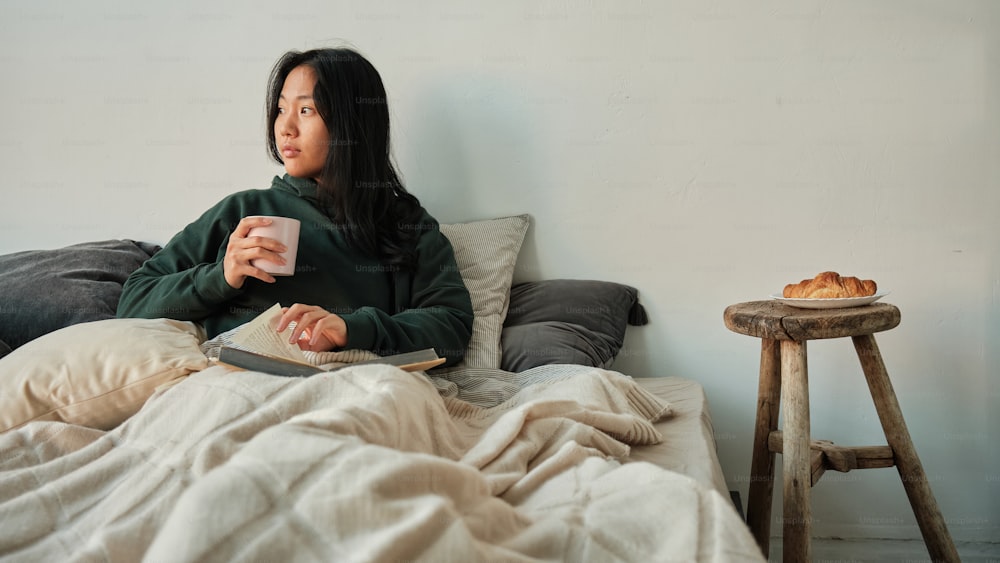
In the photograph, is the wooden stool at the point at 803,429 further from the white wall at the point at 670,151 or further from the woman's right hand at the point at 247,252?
the woman's right hand at the point at 247,252

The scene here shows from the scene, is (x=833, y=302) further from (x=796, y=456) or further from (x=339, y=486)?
(x=339, y=486)

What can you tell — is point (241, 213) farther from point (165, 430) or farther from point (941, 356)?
point (941, 356)

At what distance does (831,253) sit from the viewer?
1749 millimetres

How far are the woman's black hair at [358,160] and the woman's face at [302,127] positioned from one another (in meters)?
0.02

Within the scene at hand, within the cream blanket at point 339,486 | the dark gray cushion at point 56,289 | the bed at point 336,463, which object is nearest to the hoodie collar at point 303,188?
the bed at point 336,463

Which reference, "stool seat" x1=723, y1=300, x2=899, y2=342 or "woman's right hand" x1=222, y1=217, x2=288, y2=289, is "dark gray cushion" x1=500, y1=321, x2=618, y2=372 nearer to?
"stool seat" x1=723, y1=300, x2=899, y2=342

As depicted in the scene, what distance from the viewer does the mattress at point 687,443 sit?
107 centimetres

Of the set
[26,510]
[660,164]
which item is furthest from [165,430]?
[660,164]

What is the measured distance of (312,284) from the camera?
1561 millimetres

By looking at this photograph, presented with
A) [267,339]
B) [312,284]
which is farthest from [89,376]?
[312,284]

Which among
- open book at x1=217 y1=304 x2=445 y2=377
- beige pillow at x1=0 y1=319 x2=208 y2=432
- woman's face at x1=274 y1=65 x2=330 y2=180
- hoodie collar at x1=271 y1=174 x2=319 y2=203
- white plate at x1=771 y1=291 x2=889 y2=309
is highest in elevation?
woman's face at x1=274 y1=65 x2=330 y2=180

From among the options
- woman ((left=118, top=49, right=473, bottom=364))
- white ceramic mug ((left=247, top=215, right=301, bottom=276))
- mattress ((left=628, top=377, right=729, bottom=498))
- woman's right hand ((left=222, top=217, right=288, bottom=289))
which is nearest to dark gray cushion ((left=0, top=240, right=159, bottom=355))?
woman ((left=118, top=49, right=473, bottom=364))

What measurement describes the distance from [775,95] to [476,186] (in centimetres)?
72

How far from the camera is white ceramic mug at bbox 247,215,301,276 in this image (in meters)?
1.29
